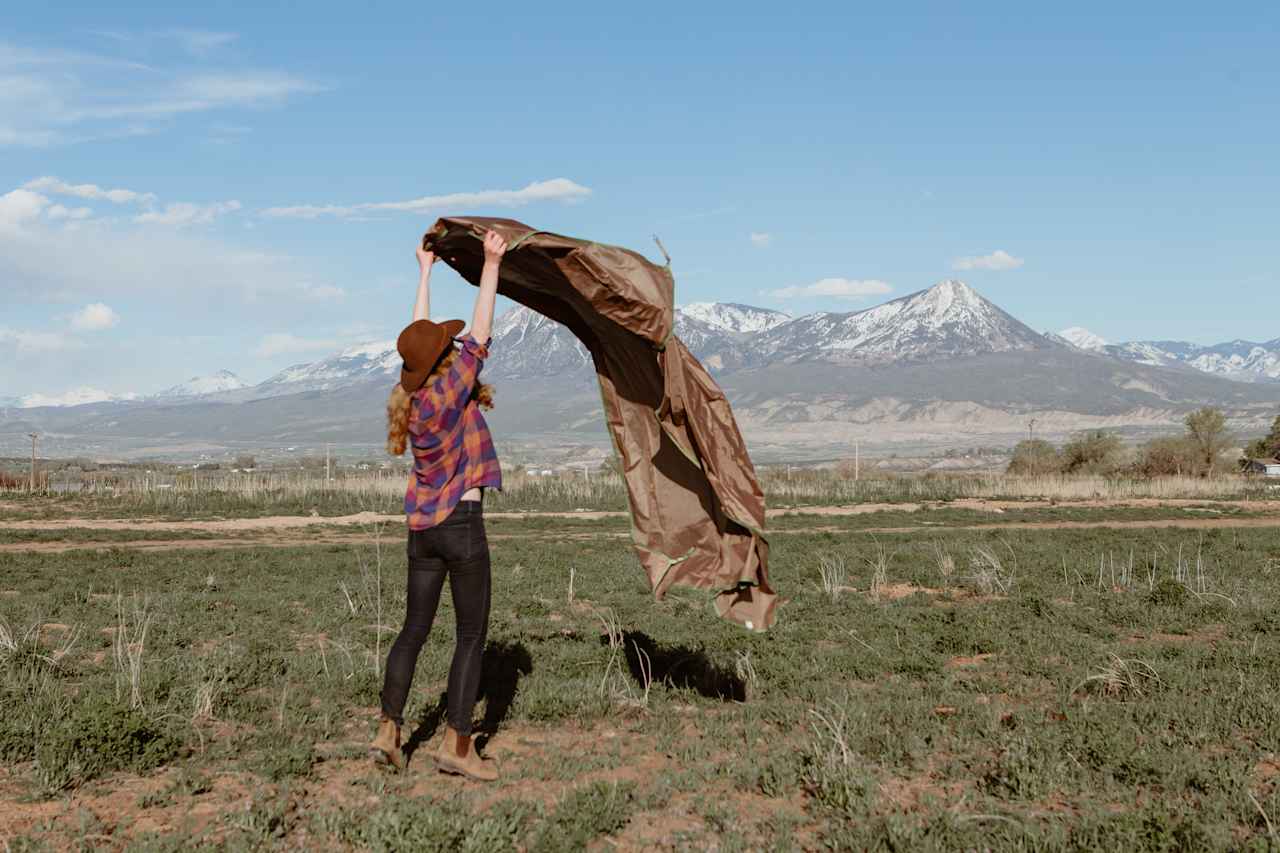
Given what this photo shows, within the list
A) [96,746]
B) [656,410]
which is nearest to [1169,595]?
[656,410]

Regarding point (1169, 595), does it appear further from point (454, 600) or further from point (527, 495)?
point (527, 495)

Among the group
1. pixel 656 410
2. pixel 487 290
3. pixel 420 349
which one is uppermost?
pixel 487 290

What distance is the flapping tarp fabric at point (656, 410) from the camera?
5613 millimetres

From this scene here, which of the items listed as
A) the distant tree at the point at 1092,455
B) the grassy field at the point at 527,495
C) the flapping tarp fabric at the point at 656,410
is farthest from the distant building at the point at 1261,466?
the flapping tarp fabric at the point at 656,410

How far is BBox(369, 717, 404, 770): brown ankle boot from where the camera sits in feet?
16.3

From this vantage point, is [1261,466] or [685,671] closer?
[685,671]

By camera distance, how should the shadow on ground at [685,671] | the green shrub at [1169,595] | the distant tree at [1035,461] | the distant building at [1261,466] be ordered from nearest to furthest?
the shadow on ground at [685,671], the green shrub at [1169,595], the distant building at [1261,466], the distant tree at [1035,461]

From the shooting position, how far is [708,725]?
592 centimetres

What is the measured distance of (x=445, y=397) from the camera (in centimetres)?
474

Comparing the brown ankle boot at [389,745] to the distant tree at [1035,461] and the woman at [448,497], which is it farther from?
the distant tree at [1035,461]

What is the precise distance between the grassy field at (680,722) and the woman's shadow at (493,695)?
0.03 m

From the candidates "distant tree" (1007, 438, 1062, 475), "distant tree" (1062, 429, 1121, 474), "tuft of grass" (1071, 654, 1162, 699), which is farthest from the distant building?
"tuft of grass" (1071, 654, 1162, 699)

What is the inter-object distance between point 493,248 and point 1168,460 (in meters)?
51.3

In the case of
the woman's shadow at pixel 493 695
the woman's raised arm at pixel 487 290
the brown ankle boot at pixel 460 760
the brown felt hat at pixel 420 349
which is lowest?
the woman's shadow at pixel 493 695
